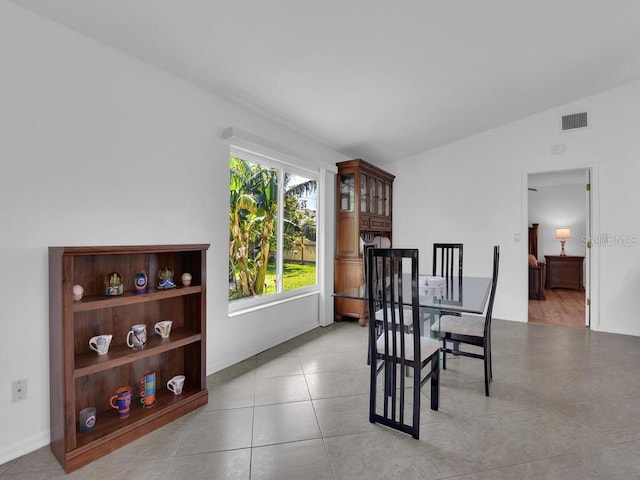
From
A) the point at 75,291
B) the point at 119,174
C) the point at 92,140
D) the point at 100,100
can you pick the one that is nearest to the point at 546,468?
the point at 75,291

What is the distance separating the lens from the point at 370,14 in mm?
2059

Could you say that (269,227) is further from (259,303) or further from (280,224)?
(259,303)

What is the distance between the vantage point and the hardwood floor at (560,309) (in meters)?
4.44

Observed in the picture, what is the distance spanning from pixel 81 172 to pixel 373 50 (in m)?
2.15

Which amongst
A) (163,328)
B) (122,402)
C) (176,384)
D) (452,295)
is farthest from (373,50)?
(122,402)

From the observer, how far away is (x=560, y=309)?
5133mm

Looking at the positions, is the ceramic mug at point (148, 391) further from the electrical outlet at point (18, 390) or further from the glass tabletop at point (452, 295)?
the glass tabletop at point (452, 295)

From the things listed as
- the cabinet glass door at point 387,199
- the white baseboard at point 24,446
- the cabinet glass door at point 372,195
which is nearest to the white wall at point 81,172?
the white baseboard at point 24,446

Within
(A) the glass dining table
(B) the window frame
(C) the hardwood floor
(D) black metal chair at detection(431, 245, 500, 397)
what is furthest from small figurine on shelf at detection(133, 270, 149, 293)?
(C) the hardwood floor

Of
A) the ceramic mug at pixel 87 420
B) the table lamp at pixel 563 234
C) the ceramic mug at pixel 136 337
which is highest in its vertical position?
the table lamp at pixel 563 234

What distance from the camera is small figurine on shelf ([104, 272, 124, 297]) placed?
6.11 feet

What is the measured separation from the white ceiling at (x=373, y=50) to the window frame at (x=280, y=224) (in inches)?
16.1

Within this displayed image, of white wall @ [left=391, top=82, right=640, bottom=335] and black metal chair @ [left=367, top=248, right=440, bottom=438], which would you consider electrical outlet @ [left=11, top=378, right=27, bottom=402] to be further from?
white wall @ [left=391, top=82, right=640, bottom=335]

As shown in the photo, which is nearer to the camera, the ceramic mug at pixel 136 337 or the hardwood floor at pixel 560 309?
the ceramic mug at pixel 136 337
